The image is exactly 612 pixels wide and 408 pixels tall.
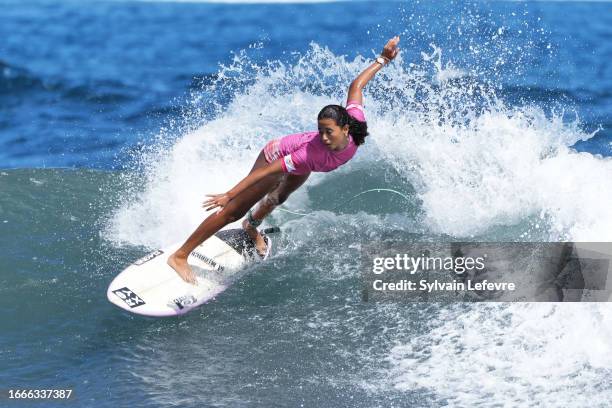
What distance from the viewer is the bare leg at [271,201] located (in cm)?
784

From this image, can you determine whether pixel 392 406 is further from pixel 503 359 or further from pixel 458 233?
pixel 458 233

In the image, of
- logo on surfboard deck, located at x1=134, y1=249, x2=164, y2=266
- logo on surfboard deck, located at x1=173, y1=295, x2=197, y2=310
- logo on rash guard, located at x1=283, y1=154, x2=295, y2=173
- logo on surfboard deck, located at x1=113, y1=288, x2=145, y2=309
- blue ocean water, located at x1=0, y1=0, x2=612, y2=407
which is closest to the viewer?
blue ocean water, located at x1=0, y1=0, x2=612, y2=407

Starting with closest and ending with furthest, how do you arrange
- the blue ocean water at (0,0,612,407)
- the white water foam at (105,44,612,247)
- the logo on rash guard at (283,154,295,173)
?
the blue ocean water at (0,0,612,407) → the logo on rash guard at (283,154,295,173) → the white water foam at (105,44,612,247)

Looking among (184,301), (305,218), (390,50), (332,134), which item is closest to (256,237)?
(305,218)

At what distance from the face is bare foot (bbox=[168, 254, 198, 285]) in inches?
69.2

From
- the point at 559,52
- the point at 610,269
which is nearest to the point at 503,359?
the point at 610,269

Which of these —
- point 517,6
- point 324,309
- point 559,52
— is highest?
point 517,6

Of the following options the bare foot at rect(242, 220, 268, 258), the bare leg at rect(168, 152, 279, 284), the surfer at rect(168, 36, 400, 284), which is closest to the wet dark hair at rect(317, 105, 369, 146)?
the surfer at rect(168, 36, 400, 284)

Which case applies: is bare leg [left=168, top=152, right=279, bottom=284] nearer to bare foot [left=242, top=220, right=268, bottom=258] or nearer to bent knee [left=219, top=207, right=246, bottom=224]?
bent knee [left=219, top=207, right=246, bottom=224]

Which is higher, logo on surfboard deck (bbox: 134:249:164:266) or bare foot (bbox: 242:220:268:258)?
bare foot (bbox: 242:220:268:258)

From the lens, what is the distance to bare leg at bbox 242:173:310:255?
7.84m

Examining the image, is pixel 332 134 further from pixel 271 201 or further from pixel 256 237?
pixel 256 237

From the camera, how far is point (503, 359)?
641cm

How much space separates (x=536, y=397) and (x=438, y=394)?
2.23 feet
